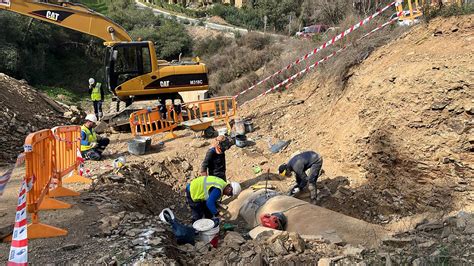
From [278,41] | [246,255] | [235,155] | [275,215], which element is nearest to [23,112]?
[235,155]

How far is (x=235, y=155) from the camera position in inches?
412

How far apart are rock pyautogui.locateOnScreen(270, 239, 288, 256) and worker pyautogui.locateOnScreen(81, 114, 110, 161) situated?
5560mm

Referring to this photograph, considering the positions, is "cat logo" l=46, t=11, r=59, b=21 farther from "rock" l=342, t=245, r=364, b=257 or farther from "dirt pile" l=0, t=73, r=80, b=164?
"rock" l=342, t=245, r=364, b=257

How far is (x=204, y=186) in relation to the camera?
249 inches

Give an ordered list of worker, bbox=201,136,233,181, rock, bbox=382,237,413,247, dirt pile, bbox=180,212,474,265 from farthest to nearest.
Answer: worker, bbox=201,136,233,181, rock, bbox=382,237,413,247, dirt pile, bbox=180,212,474,265

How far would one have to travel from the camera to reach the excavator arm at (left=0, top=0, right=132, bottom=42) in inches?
413

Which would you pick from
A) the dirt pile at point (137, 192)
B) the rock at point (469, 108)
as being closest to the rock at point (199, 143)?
the dirt pile at point (137, 192)

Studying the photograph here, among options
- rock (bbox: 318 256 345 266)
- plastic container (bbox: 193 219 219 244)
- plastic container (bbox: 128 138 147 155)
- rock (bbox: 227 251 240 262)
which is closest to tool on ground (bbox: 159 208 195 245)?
plastic container (bbox: 193 219 219 244)

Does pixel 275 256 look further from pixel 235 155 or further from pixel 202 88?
pixel 202 88

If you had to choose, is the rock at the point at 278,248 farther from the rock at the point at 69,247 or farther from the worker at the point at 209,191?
the rock at the point at 69,247

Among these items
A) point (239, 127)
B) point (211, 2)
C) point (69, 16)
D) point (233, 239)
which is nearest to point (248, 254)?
point (233, 239)

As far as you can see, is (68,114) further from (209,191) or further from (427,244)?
(427,244)

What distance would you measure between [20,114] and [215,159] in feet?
24.7

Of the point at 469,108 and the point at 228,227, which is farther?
the point at 469,108
